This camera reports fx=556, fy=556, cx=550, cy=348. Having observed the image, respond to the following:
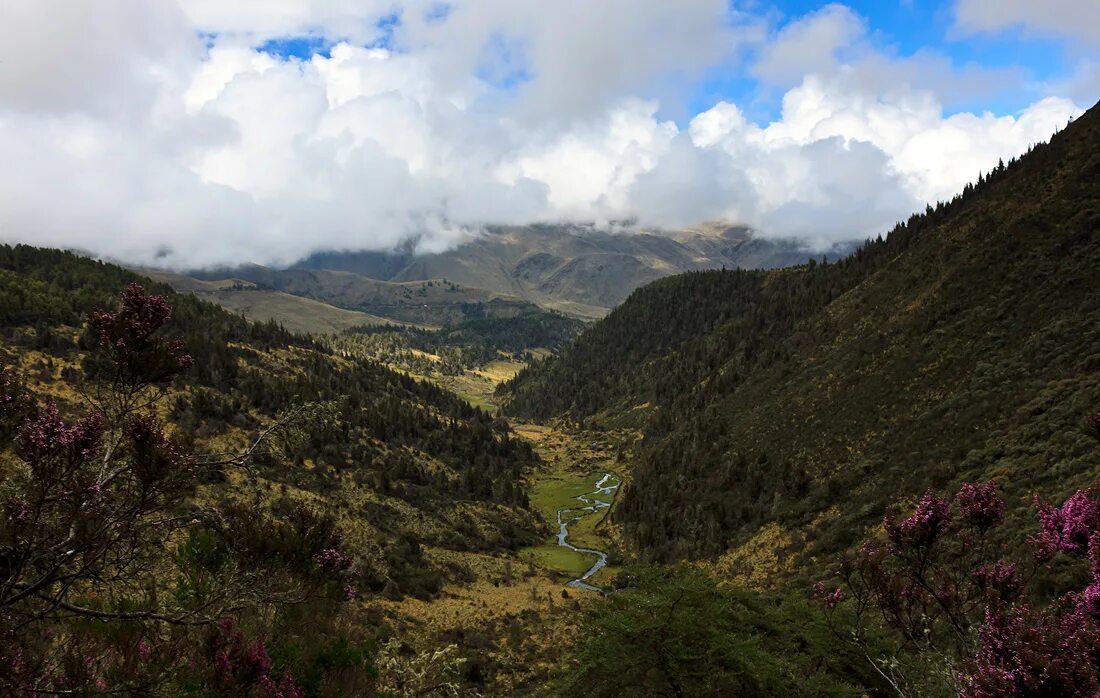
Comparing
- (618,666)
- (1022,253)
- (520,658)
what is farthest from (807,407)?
(618,666)

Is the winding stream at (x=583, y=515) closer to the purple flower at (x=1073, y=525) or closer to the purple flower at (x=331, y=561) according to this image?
the purple flower at (x=331, y=561)

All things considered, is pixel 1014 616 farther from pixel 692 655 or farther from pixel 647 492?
pixel 647 492

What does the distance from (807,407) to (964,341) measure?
2045 cm

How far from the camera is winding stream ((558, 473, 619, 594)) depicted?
76.7 meters

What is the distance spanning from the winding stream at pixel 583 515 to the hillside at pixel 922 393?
7.78 metres

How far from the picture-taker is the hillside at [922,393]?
4328 cm

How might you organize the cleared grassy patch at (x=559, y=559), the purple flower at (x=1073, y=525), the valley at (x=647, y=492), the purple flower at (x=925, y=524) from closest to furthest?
the valley at (x=647, y=492) < the purple flower at (x=1073, y=525) < the purple flower at (x=925, y=524) < the cleared grassy patch at (x=559, y=559)

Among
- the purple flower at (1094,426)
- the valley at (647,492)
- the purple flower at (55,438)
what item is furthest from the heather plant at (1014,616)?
the purple flower at (55,438)

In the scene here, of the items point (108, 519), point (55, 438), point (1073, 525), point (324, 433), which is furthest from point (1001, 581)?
point (324, 433)

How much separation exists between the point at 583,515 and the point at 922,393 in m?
71.1

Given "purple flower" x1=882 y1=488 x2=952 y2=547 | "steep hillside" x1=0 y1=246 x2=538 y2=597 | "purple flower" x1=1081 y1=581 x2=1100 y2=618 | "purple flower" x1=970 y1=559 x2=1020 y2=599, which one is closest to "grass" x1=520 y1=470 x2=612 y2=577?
"steep hillside" x1=0 y1=246 x2=538 y2=597

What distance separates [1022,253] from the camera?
62656 mm

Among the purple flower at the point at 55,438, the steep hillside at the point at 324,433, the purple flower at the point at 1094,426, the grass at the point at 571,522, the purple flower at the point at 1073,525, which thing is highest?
the purple flower at the point at 1094,426

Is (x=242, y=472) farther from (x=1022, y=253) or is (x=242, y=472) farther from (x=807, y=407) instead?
(x=1022, y=253)
